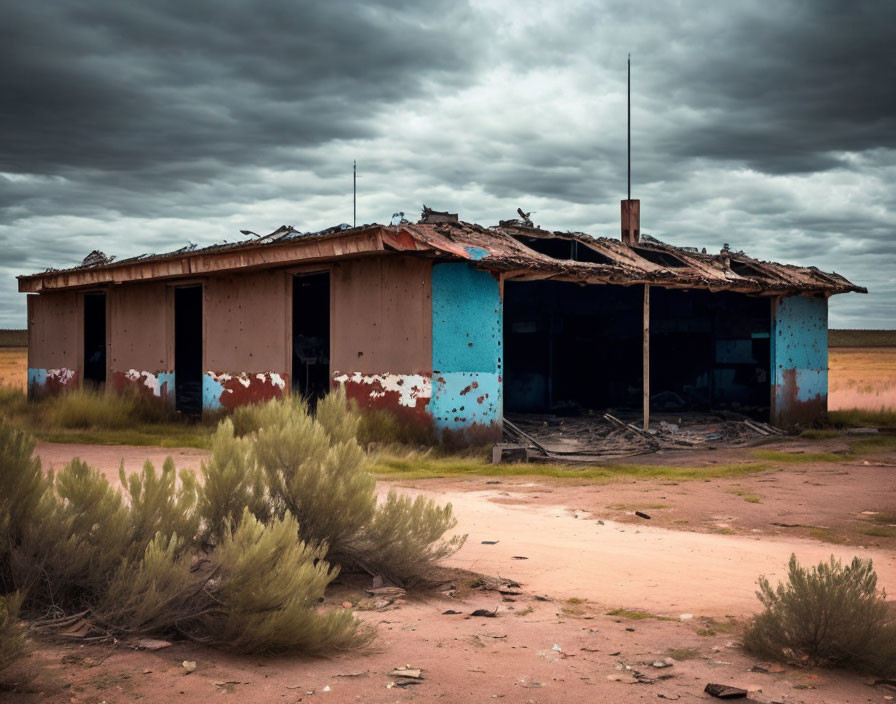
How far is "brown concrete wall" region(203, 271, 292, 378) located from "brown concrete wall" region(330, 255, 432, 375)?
1.43m

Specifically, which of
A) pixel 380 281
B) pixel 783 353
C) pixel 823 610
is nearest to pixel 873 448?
pixel 783 353

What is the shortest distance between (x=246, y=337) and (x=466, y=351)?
5.01 meters

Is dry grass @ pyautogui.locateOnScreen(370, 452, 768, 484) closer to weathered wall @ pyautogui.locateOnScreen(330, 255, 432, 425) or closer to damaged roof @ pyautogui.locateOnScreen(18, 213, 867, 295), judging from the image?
weathered wall @ pyautogui.locateOnScreen(330, 255, 432, 425)

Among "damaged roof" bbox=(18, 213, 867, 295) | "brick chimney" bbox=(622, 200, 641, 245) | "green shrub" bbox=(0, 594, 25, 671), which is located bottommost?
"green shrub" bbox=(0, 594, 25, 671)

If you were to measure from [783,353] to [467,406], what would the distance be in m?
8.34

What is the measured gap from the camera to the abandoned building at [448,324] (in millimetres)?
13672

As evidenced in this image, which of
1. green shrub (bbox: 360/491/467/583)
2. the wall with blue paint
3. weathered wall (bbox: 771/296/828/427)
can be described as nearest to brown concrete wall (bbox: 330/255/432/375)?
the wall with blue paint

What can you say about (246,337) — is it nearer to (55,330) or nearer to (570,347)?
(55,330)

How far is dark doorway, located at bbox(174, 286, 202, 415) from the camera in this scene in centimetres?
2223

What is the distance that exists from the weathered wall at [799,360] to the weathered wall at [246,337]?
10092mm

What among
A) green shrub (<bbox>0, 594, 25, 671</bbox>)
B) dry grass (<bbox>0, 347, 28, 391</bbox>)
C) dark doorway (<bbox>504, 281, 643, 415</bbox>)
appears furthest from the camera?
dry grass (<bbox>0, 347, 28, 391</bbox>)

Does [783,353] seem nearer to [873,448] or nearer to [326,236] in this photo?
[873,448]

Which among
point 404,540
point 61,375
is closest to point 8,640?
point 404,540

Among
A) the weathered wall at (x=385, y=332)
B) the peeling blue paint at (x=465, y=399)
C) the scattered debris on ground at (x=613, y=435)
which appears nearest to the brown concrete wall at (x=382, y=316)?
the weathered wall at (x=385, y=332)
